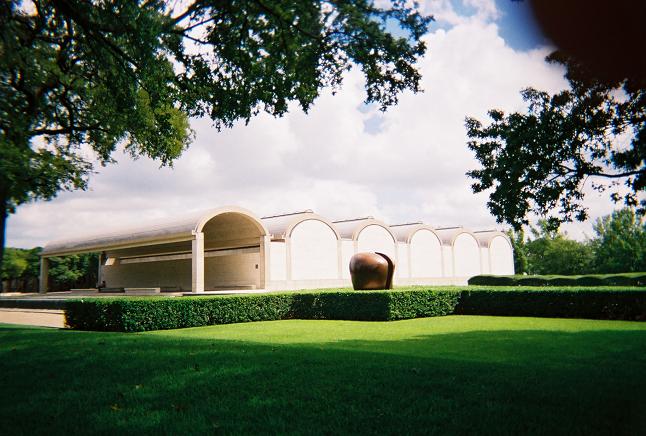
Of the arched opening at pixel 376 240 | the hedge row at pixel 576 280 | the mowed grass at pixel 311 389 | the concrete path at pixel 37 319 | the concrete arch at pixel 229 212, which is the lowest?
the concrete path at pixel 37 319

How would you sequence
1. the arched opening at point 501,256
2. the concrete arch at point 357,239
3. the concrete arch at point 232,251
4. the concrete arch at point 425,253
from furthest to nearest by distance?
the arched opening at point 501,256, the concrete arch at point 425,253, the concrete arch at point 357,239, the concrete arch at point 232,251

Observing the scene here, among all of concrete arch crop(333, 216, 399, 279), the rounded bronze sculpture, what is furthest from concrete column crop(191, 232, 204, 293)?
concrete arch crop(333, 216, 399, 279)

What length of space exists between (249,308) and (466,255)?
1366 inches

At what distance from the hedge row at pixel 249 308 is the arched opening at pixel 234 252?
11.4 m

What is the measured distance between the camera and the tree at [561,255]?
55.6m

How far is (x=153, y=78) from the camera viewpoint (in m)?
9.32

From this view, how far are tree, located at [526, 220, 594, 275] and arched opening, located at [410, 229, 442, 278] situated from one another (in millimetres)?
15338

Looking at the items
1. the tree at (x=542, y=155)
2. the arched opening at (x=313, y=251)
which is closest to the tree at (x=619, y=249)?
the arched opening at (x=313, y=251)

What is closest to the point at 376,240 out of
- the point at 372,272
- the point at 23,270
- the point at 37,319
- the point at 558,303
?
the point at 372,272

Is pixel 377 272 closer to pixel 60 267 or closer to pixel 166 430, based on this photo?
pixel 166 430

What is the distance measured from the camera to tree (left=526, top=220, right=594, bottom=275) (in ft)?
182

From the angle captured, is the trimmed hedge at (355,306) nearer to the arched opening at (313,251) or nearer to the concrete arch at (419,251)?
the arched opening at (313,251)

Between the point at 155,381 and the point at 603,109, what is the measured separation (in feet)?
23.5

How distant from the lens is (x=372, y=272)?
22.8m
